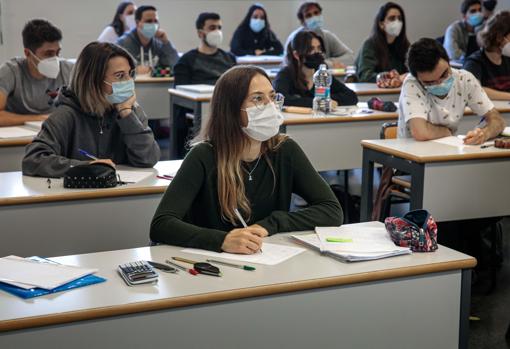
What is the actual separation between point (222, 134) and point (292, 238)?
0.40 meters

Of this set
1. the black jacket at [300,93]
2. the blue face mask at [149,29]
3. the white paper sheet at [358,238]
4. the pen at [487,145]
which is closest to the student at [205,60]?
the blue face mask at [149,29]

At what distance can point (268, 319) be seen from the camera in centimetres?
182

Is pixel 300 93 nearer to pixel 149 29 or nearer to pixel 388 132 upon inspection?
pixel 388 132

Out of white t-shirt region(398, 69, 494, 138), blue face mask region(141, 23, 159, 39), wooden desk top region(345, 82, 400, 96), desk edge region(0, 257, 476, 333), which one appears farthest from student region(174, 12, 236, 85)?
desk edge region(0, 257, 476, 333)

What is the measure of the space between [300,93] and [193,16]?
16.5 ft

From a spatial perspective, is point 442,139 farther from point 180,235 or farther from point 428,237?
point 180,235

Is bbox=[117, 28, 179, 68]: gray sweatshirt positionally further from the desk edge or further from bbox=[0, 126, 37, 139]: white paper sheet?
the desk edge

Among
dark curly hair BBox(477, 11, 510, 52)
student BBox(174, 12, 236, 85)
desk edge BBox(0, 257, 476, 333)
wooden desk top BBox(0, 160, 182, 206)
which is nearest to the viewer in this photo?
desk edge BBox(0, 257, 476, 333)

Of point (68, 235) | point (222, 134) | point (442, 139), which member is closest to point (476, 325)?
point (442, 139)

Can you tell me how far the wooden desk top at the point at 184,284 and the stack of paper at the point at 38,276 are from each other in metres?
0.03

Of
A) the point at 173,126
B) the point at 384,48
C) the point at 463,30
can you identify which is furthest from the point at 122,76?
the point at 463,30

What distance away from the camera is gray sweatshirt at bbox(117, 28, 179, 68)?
707 cm

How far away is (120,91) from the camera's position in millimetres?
3068

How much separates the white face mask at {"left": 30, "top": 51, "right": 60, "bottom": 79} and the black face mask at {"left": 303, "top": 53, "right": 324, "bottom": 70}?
5.07ft
